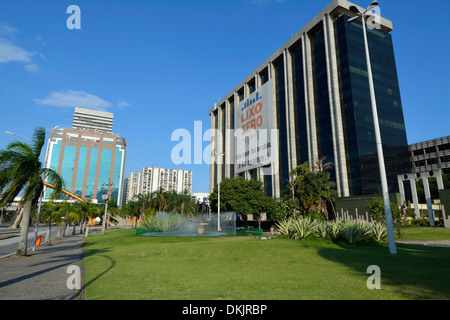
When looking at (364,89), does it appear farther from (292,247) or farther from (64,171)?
(64,171)

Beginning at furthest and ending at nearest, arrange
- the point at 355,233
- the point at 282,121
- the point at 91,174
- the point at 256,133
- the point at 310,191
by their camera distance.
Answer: the point at 91,174 → the point at 256,133 → the point at 282,121 → the point at 310,191 → the point at 355,233

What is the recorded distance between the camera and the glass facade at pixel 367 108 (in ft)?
167

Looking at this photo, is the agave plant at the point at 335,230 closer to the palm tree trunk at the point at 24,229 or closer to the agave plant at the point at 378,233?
the agave plant at the point at 378,233

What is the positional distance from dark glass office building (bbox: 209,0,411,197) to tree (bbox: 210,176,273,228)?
12.3 feet

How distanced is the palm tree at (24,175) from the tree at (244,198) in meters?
38.4

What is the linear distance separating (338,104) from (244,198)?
27.6 metres

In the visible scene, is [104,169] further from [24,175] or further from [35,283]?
[35,283]

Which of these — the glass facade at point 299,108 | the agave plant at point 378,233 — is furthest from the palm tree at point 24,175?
the glass facade at point 299,108

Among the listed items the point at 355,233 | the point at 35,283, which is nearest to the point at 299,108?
the point at 355,233

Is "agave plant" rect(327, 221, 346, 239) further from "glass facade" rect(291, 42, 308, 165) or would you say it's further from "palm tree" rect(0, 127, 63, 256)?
"glass facade" rect(291, 42, 308, 165)

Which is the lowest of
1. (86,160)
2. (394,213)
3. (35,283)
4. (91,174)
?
(35,283)

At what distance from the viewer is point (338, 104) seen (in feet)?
182

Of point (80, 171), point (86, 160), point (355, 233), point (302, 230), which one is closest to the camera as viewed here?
point (355, 233)
